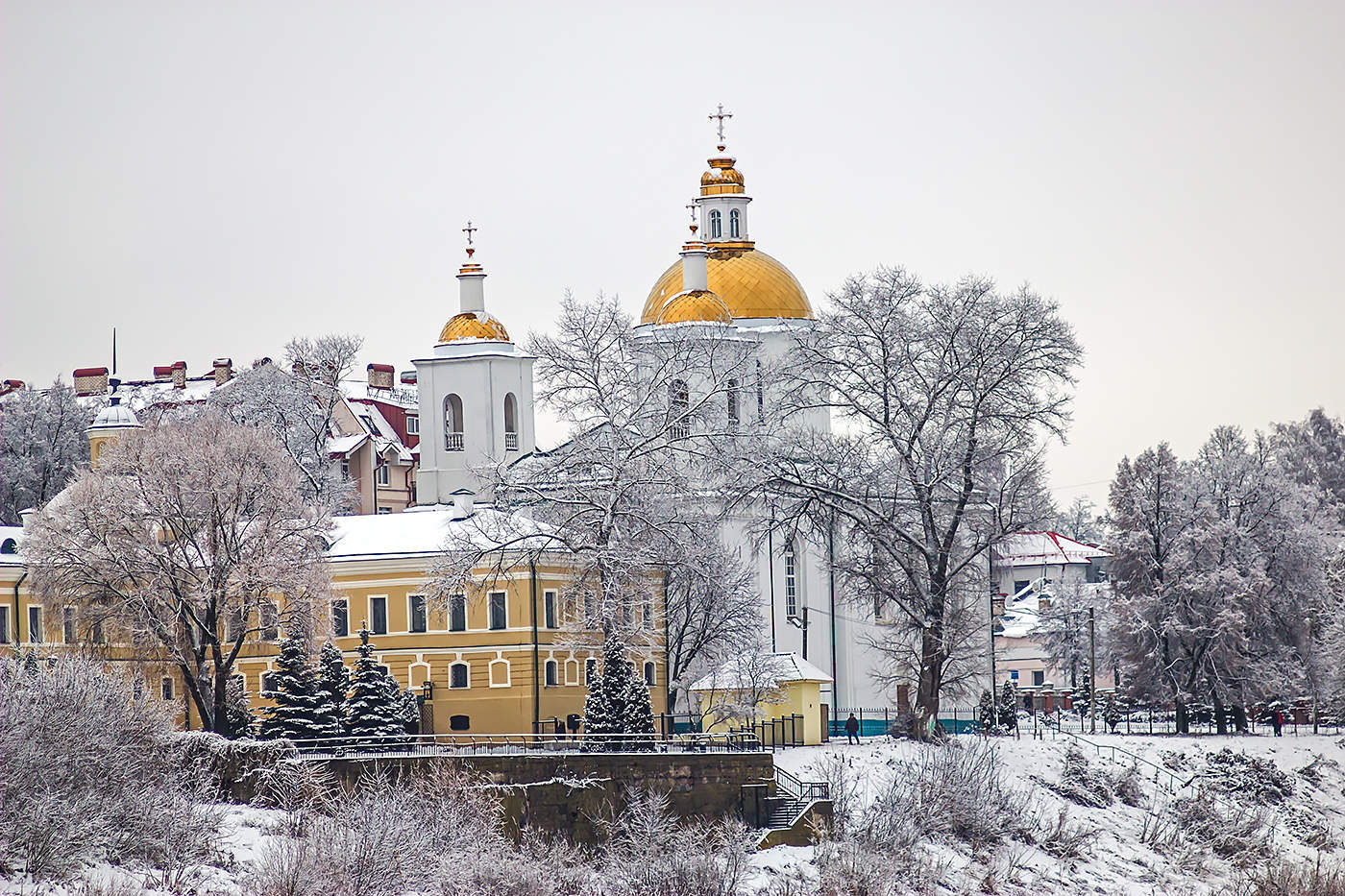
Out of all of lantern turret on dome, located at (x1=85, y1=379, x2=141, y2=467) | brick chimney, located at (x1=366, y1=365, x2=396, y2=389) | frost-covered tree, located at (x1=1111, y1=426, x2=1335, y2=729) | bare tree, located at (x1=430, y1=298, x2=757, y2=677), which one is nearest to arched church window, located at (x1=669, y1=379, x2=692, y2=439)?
bare tree, located at (x1=430, y1=298, x2=757, y2=677)

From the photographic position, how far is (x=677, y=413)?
54469mm

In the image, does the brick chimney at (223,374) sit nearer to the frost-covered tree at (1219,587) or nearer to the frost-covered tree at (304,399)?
the frost-covered tree at (304,399)

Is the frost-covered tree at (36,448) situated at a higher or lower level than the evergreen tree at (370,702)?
higher

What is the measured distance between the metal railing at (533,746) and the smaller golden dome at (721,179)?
26175mm

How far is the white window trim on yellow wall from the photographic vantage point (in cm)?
5644

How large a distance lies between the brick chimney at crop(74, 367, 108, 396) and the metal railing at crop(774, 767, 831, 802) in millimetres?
65189

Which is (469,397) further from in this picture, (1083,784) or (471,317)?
(1083,784)

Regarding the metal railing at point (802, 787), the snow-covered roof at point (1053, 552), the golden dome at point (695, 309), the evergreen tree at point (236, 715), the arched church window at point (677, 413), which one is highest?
the golden dome at point (695, 309)

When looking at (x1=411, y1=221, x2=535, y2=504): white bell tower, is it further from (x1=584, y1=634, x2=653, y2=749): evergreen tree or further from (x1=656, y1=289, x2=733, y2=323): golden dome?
(x1=584, y1=634, x2=653, y2=749): evergreen tree

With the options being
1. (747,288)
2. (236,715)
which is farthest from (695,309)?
(236,715)

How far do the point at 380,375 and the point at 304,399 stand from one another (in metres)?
21.6

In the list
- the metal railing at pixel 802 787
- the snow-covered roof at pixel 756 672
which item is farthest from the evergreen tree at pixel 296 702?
the snow-covered roof at pixel 756 672

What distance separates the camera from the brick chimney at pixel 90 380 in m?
105

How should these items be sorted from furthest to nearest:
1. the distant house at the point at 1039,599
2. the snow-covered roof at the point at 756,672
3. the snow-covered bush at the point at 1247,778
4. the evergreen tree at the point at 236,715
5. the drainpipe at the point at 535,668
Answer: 1. the distant house at the point at 1039,599
2. the drainpipe at the point at 535,668
3. the snow-covered bush at the point at 1247,778
4. the snow-covered roof at the point at 756,672
5. the evergreen tree at the point at 236,715
